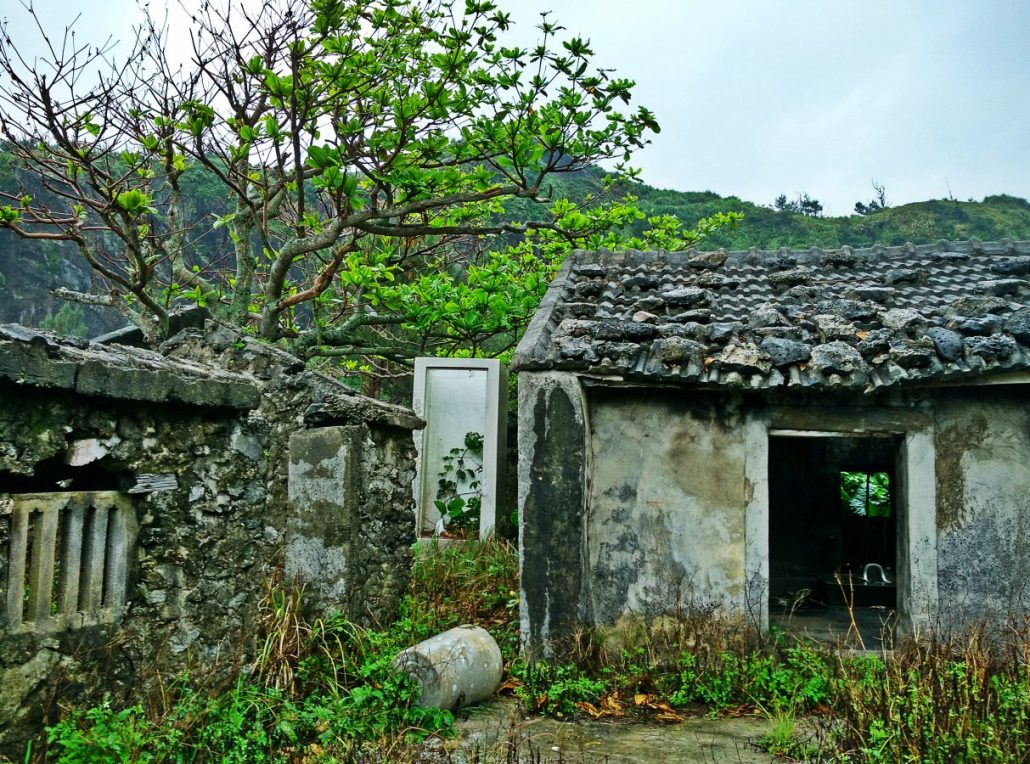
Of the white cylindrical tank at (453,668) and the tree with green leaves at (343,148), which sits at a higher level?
the tree with green leaves at (343,148)

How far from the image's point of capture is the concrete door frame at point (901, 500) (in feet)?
22.2

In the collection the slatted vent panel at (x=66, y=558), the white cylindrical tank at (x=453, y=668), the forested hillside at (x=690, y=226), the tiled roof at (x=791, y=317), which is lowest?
the white cylindrical tank at (x=453, y=668)

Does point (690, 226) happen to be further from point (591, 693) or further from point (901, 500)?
point (591, 693)

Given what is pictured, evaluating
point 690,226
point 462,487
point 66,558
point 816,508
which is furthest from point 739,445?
point 690,226

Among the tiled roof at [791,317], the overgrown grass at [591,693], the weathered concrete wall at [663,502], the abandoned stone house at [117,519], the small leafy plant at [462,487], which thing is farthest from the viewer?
the small leafy plant at [462,487]

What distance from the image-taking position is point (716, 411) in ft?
23.0

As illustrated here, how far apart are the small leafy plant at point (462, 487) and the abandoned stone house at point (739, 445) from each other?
2865mm

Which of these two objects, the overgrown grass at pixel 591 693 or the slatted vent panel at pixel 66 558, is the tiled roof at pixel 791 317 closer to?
the overgrown grass at pixel 591 693

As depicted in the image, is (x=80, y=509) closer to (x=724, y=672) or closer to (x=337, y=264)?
(x=724, y=672)

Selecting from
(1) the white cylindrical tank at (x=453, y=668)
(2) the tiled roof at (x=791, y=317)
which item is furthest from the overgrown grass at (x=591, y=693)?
(2) the tiled roof at (x=791, y=317)

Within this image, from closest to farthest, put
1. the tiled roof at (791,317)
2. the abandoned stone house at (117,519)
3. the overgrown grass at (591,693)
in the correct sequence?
the abandoned stone house at (117,519), the overgrown grass at (591,693), the tiled roof at (791,317)

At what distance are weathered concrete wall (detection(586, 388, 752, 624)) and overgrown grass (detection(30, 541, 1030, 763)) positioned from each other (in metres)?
0.26

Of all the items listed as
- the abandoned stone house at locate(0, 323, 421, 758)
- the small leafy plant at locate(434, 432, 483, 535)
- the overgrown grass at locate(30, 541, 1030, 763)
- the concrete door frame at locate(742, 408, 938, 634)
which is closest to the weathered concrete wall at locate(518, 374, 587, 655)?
the overgrown grass at locate(30, 541, 1030, 763)

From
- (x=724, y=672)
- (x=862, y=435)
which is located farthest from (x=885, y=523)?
(x=724, y=672)
